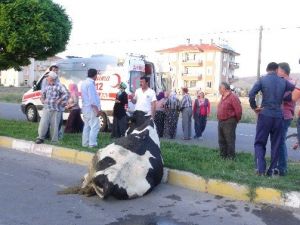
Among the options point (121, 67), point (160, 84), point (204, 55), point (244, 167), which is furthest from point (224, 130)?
point (204, 55)

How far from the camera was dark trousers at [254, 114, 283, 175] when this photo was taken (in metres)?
7.00

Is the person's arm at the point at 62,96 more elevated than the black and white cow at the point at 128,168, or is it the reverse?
the person's arm at the point at 62,96

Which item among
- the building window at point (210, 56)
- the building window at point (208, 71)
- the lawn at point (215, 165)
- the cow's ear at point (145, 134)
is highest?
the building window at point (210, 56)

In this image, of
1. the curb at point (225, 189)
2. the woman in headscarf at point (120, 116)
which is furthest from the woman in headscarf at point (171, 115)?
the curb at point (225, 189)

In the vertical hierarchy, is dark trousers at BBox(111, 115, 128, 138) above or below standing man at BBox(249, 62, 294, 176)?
below

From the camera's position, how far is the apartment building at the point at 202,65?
299ft

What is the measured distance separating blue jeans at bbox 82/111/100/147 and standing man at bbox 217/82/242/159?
2565 mm

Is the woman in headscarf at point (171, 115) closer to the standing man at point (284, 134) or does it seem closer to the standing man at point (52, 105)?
the standing man at point (52, 105)

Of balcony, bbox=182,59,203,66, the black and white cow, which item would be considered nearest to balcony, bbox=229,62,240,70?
balcony, bbox=182,59,203,66

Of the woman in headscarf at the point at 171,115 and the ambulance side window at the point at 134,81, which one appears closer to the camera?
the woman in headscarf at the point at 171,115

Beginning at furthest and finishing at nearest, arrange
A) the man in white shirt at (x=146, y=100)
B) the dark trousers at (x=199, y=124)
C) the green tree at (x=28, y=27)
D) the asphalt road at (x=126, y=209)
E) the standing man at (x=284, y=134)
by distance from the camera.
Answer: the dark trousers at (x=199, y=124) < the green tree at (x=28, y=27) < the man in white shirt at (x=146, y=100) < the standing man at (x=284, y=134) < the asphalt road at (x=126, y=209)

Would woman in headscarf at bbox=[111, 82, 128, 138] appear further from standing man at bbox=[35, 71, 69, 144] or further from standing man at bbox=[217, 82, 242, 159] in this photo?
standing man at bbox=[217, 82, 242, 159]

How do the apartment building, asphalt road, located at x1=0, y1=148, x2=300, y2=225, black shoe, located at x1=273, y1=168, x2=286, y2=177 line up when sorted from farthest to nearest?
the apartment building → black shoe, located at x1=273, y1=168, x2=286, y2=177 → asphalt road, located at x1=0, y1=148, x2=300, y2=225

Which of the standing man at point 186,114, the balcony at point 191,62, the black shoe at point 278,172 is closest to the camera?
the black shoe at point 278,172
